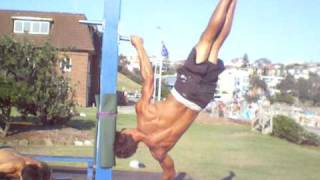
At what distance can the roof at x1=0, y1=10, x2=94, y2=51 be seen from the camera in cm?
322

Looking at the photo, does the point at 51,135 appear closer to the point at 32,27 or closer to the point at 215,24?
the point at 32,27

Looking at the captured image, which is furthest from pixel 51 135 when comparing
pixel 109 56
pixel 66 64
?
pixel 109 56

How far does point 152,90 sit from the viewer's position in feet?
7.77

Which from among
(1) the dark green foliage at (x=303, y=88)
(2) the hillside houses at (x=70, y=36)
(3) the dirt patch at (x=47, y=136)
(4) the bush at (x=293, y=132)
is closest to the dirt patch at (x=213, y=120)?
(4) the bush at (x=293, y=132)

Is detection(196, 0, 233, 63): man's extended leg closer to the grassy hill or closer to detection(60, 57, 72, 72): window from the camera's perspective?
the grassy hill

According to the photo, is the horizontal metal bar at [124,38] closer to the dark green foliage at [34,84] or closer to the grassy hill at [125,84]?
the grassy hill at [125,84]

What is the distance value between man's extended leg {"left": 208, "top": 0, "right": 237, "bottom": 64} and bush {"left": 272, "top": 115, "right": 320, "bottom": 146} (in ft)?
7.77

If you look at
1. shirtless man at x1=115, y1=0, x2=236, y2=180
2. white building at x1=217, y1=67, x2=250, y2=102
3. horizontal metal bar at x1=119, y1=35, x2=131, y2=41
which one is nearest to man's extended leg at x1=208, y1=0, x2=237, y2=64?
shirtless man at x1=115, y1=0, x2=236, y2=180

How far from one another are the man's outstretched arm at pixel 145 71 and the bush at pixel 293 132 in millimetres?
2459

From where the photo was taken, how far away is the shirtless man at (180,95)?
2.30m

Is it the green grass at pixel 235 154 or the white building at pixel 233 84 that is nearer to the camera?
the white building at pixel 233 84

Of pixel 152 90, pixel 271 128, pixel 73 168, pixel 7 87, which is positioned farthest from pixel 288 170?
pixel 7 87

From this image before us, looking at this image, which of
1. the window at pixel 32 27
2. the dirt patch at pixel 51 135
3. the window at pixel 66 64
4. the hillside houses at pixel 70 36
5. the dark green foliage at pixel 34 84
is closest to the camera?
the hillside houses at pixel 70 36

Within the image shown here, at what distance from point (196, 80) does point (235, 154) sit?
7.10 ft
